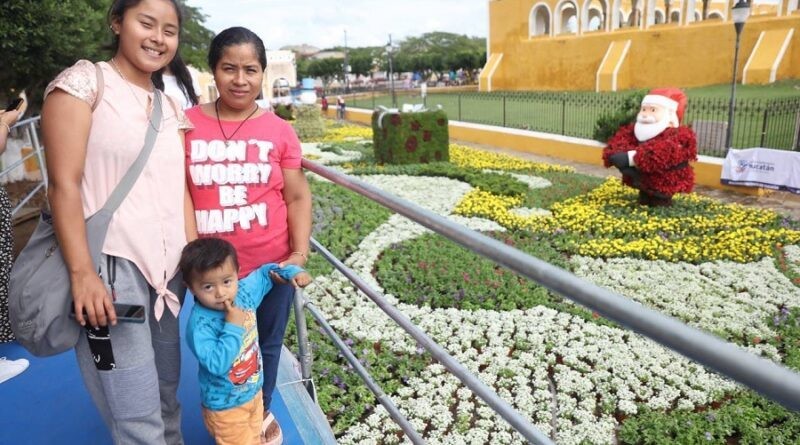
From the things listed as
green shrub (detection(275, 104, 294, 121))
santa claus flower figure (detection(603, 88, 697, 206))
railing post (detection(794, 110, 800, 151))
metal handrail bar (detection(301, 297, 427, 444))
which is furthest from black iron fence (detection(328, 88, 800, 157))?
metal handrail bar (detection(301, 297, 427, 444))

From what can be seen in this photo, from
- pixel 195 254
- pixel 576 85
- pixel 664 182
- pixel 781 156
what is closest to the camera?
pixel 195 254

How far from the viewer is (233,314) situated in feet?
5.76

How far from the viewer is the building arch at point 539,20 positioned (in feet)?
107

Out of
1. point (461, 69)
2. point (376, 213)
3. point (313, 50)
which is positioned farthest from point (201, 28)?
point (313, 50)

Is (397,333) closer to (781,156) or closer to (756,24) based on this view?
(781,156)

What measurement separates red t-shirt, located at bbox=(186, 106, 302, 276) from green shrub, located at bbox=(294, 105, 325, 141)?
15.4 meters

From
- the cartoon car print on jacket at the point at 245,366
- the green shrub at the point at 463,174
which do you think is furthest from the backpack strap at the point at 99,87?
the green shrub at the point at 463,174

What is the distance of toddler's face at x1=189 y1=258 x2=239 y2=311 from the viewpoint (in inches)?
65.5

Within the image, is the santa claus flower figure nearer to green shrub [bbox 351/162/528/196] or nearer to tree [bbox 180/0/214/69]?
green shrub [bbox 351/162/528/196]

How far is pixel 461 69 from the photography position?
53469 millimetres

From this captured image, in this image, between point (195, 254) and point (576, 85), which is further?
point (576, 85)

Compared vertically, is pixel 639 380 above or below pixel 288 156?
→ below

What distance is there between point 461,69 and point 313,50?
161ft

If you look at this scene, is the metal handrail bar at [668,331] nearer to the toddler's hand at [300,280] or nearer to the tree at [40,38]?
the toddler's hand at [300,280]
